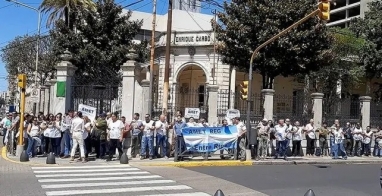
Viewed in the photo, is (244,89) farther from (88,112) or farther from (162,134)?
(88,112)

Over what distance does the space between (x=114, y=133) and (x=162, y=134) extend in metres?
2.09

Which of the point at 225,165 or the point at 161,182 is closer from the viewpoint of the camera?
the point at 161,182

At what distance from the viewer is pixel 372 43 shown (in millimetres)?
33562

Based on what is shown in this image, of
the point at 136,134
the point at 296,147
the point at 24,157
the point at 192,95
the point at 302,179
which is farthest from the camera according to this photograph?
the point at 192,95

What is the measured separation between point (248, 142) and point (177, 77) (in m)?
21.9

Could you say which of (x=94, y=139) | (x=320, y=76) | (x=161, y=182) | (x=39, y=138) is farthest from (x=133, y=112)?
(x=320, y=76)

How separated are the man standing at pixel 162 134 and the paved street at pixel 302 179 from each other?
2639 millimetres

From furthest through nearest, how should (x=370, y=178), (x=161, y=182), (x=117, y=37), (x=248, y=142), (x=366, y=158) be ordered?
(x=117, y=37)
(x=366, y=158)
(x=248, y=142)
(x=370, y=178)
(x=161, y=182)

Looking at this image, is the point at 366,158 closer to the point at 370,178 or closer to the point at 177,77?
the point at 370,178

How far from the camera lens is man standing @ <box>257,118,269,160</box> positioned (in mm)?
18344

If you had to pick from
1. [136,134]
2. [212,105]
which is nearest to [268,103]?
[212,105]

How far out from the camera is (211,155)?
707 inches

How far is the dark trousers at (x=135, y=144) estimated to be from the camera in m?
17.3

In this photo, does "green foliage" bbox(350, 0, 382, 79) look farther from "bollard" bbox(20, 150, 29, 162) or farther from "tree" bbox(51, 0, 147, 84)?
"bollard" bbox(20, 150, 29, 162)
